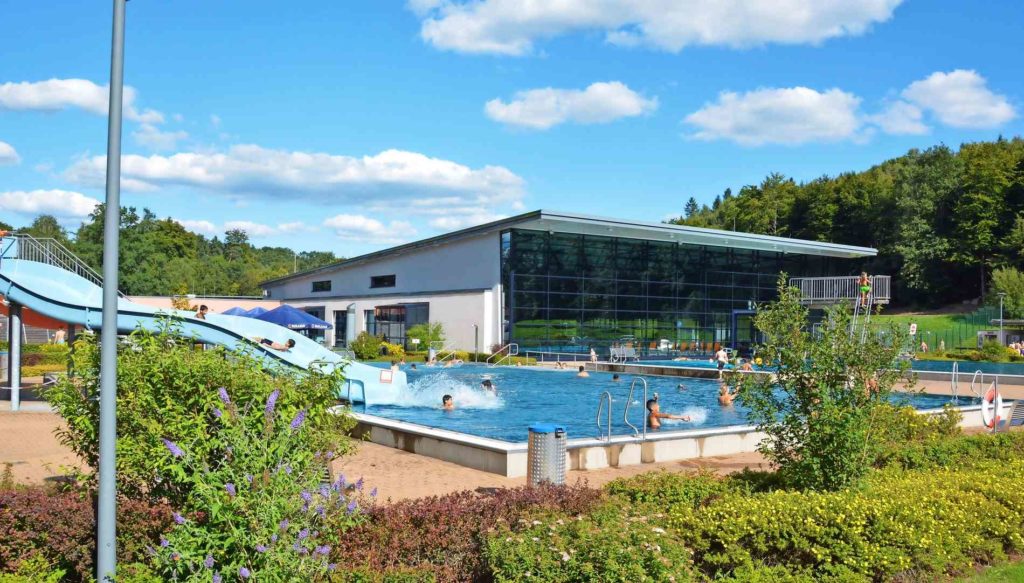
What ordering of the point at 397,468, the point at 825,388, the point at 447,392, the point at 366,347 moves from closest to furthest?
the point at 825,388
the point at 397,468
the point at 447,392
the point at 366,347

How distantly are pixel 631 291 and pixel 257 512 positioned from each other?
1589 inches

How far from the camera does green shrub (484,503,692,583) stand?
541 cm

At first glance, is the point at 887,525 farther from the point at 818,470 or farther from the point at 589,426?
the point at 589,426

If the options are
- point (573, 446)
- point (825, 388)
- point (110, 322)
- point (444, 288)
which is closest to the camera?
point (110, 322)

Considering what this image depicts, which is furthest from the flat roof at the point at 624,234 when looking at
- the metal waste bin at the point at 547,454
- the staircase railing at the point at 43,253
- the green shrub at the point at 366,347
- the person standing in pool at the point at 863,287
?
the metal waste bin at the point at 547,454

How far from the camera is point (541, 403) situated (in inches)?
942

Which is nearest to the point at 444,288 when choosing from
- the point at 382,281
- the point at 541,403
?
the point at 382,281

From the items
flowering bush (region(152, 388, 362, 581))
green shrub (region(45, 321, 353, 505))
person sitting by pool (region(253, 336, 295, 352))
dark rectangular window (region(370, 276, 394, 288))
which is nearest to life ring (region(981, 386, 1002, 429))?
green shrub (region(45, 321, 353, 505))

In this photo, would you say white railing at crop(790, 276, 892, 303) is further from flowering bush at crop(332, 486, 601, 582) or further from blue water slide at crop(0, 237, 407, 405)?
flowering bush at crop(332, 486, 601, 582)

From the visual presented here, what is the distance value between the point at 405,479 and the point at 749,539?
17.5 feet

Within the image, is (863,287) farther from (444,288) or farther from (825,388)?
(444,288)

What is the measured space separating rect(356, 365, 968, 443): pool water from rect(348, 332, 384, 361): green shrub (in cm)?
710

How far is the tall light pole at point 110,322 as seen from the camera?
16.0 feet

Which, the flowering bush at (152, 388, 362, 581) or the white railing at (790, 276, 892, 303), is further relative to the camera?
the white railing at (790, 276, 892, 303)
